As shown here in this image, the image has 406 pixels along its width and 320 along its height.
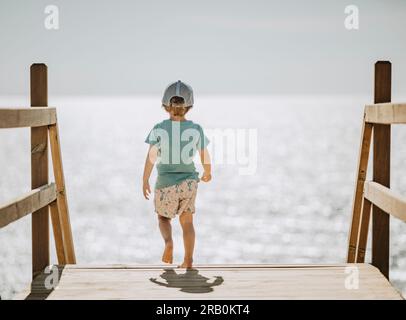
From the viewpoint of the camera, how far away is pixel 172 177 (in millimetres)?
5328

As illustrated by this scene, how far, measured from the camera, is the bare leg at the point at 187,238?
5.21 m

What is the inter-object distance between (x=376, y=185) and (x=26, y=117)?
8.75 feet

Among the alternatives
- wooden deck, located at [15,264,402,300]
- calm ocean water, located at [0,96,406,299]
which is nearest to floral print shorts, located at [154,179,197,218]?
wooden deck, located at [15,264,402,300]

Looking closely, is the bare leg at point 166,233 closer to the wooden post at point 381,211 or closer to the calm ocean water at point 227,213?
the wooden post at point 381,211

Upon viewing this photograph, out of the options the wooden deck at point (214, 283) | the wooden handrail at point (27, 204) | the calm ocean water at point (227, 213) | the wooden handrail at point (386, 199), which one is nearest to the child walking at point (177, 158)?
the wooden deck at point (214, 283)

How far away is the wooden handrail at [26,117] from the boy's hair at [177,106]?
3.11ft

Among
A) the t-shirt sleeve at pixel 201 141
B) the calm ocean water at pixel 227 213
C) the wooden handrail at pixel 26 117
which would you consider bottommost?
the calm ocean water at pixel 227 213

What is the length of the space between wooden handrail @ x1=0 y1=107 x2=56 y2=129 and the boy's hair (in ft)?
3.11

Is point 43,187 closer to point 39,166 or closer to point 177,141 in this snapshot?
point 39,166

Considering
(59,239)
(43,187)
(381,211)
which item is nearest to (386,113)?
(381,211)

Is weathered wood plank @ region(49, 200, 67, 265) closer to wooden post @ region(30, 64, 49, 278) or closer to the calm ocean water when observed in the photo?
wooden post @ region(30, 64, 49, 278)

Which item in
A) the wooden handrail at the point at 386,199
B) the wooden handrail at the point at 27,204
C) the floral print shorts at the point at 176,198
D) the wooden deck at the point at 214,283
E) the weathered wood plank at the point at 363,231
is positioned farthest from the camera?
the weathered wood plank at the point at 363,231

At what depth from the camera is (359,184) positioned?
223 inches
